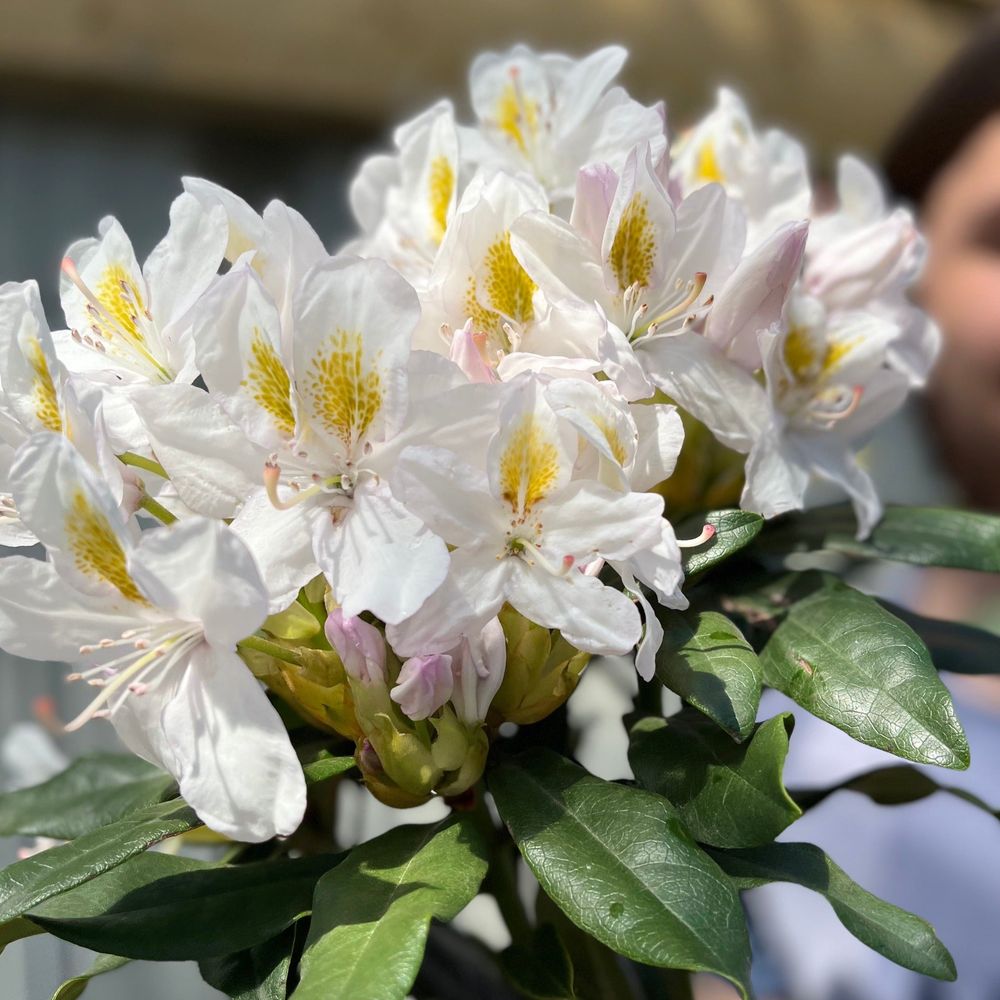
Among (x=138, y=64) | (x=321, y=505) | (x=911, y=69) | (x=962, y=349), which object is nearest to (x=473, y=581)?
(x=321, y=505)

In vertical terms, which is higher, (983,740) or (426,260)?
(426,260)

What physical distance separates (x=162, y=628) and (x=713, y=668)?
23 centimetres

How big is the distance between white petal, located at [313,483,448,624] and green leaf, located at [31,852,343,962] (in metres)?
0.17

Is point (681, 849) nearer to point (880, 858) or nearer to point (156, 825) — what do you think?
point (156, 825)

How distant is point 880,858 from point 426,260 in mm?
1183

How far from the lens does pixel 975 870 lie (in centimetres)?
135

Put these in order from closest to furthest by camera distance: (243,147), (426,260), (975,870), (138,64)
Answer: (426,260) < (975,870) < (138,64) < (243,147)

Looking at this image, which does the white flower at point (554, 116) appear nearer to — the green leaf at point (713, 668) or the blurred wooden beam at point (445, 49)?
the green leaf at point (713, 668)

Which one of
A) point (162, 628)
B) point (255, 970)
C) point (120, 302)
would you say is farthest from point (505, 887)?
point (120, 302)

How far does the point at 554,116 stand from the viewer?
0.63m

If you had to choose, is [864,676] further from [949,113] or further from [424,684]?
[949,113]

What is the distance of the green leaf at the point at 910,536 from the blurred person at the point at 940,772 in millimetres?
647

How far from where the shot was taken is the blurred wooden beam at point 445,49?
208 cm

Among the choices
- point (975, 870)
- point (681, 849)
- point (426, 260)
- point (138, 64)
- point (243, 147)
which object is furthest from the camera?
point (243, 147)
